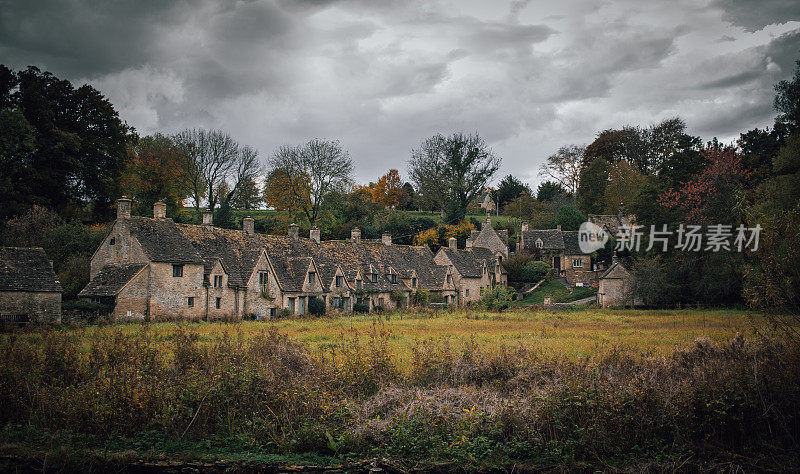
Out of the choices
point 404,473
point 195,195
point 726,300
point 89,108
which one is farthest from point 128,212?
point 726,300

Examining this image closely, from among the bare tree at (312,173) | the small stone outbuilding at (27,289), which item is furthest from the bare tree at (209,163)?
the small stone outbuilding at (27,289)

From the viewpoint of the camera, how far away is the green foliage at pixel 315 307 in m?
44.2

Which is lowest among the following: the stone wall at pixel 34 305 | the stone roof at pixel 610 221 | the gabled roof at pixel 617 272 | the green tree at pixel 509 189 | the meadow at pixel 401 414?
the meadow at pixel 401 414

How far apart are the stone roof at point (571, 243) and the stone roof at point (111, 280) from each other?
5361cm

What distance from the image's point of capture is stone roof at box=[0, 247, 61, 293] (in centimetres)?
3139

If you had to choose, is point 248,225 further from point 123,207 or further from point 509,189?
point 509,189

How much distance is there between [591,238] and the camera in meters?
69.5

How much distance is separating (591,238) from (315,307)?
42.8 m

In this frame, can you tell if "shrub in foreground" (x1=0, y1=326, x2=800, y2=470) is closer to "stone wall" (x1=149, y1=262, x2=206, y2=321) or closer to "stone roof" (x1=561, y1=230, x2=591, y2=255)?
"stone wall" (x1=149, y1=262, x2=206, y2=321)

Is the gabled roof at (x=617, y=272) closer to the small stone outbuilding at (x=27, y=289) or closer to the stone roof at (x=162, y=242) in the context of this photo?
the stone roof at (x=162, y=242)

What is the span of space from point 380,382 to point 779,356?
34.2 ft

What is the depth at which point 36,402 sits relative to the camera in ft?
43.0

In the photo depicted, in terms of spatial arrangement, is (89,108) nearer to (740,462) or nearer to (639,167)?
(740,462)

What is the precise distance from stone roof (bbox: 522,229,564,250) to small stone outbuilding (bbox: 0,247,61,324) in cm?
5889
